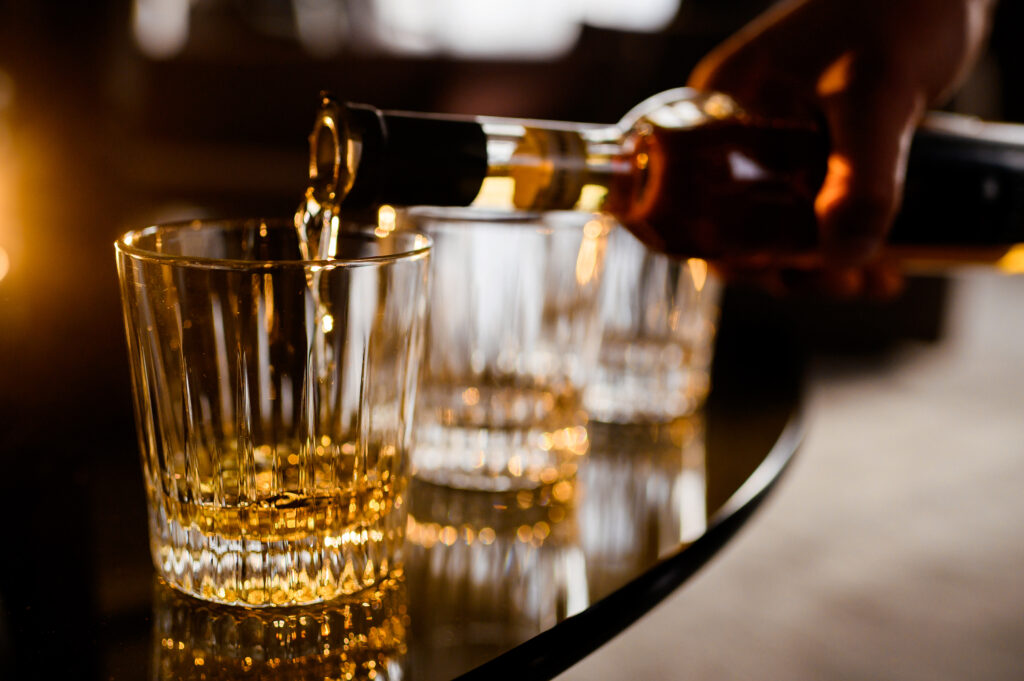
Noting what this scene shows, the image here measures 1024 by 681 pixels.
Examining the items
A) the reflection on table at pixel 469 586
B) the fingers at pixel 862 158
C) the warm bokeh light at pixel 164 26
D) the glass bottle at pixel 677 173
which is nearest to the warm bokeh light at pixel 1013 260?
the glass bottle at pixel 677 173

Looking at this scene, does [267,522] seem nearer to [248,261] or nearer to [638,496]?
[248,261]

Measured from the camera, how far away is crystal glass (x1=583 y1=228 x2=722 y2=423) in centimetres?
68

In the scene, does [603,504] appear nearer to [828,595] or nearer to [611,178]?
[611,178]

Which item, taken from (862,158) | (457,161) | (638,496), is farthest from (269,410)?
(862,158)

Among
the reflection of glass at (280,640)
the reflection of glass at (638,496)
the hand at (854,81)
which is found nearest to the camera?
the reflection of glass at (280,640)

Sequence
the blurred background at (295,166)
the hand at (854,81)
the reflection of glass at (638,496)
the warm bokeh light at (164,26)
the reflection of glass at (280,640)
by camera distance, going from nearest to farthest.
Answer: the reflection of glass at (280,640)
the reflection of glass at (638,496)
the hand at (854,81)
the blurred background at (295,166)
the warm bokeh light at (164,26)

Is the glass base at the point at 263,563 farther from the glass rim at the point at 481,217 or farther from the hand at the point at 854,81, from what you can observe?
the hand at the point at 854,81

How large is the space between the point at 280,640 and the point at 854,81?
46 cm

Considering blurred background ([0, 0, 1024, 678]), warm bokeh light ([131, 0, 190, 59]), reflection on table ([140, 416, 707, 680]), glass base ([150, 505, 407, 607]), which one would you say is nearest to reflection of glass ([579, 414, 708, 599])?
reflection on table ([140, 416, 707, 680])

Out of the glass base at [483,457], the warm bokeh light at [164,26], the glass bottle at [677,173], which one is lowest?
the glass base at [483,457]

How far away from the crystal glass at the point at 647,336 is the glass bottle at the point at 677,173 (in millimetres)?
87

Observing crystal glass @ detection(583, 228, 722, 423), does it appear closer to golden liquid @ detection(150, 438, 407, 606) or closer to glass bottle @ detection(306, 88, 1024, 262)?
glass bottle @ detection(306, 88, 1024, 262)

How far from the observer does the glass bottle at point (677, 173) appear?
1.40 feet

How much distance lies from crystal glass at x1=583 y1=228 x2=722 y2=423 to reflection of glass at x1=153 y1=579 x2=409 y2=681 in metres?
0.31
